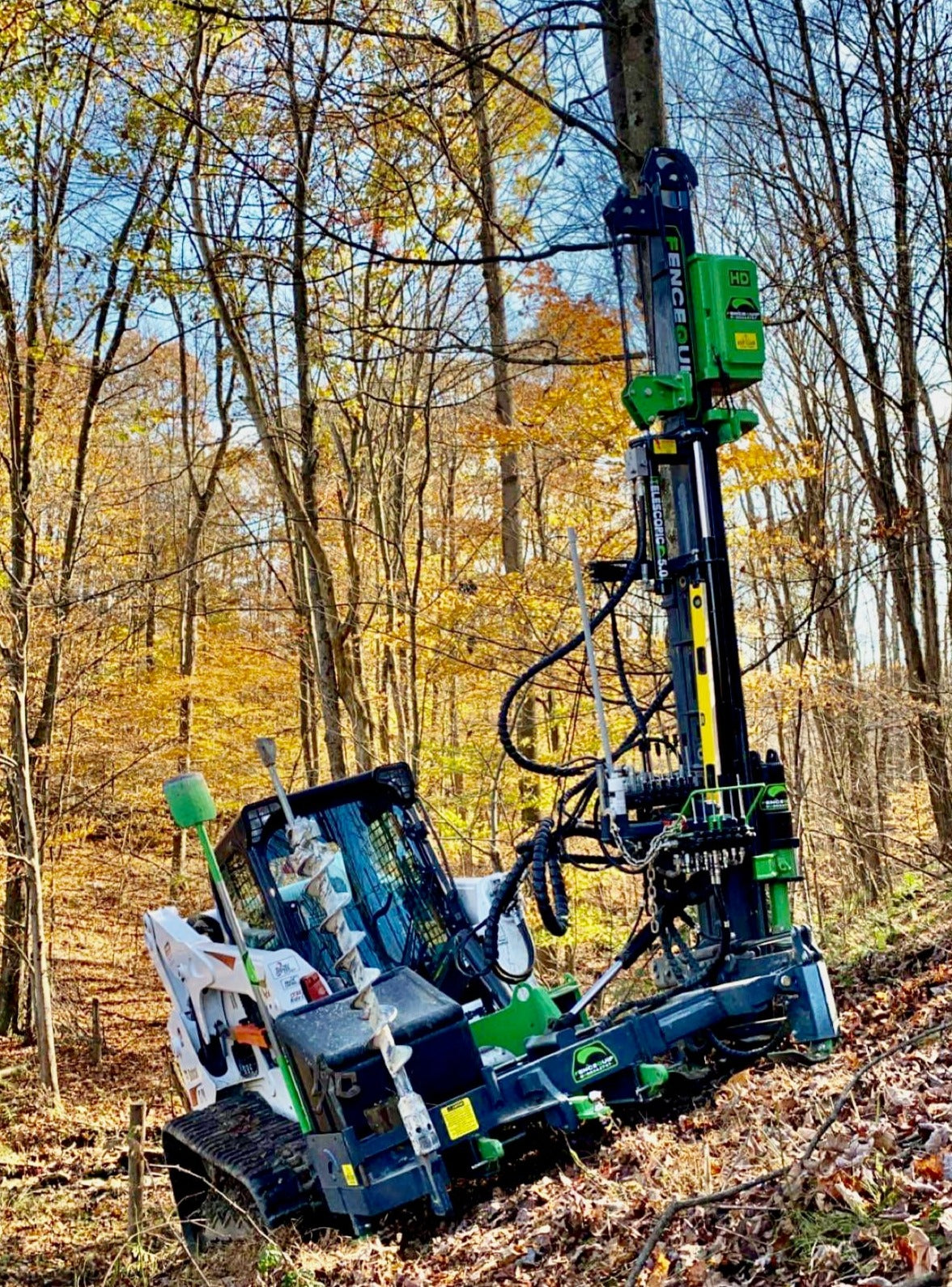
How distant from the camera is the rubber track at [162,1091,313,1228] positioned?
5.17m

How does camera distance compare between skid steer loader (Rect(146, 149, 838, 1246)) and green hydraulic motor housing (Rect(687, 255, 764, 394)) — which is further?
green hydraulic motor housing (Rect(687, 255, 764, 394))

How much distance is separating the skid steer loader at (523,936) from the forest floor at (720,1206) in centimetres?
23

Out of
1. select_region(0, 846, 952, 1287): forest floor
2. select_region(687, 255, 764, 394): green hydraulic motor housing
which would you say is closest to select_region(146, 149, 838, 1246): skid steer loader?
select_region(687, 255, 764, 394): green hydraulic motor housing

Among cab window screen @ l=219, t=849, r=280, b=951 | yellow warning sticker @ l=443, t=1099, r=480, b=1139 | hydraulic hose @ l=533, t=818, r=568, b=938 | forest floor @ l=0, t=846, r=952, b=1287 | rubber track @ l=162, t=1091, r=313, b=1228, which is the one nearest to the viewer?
Result: forest floor @ l=0, t=846, r=952, b=1287

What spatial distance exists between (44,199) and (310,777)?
30.2 feet

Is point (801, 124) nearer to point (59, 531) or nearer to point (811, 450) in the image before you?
point (811, 450)

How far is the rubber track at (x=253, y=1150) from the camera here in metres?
5.17

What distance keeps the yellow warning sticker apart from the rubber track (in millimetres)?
813

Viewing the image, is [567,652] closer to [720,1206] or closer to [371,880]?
[371,880]

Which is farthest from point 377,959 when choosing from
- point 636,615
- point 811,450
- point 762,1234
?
point 811,450

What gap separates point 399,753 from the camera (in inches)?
626

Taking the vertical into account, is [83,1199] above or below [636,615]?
below

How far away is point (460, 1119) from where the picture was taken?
16.0 ft

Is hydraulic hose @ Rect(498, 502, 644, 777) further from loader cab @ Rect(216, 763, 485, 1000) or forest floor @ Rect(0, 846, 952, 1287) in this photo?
forest floor @ Rect(0, 846, 952, 1287)
